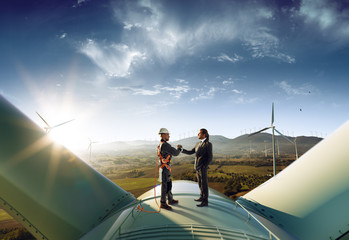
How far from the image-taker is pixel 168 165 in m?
7.27

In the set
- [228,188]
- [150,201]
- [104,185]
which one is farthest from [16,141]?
[228,188]

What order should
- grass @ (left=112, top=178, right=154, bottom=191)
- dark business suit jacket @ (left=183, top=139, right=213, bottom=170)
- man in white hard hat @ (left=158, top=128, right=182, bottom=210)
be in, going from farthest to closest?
grass @ (left=112, top=178, right=154, bottom=191) → dark business suit jacket @ (left=183, top=139, right=213, bottom=170) → man in white hard hat @ (left=158, top=128, right=182, bottom=210)

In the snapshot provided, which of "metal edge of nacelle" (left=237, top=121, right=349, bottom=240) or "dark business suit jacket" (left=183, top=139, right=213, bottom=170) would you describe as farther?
"dark business suit jacket" (left=183, top=139, right=213, bottom=170)

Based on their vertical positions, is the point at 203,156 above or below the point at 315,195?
above

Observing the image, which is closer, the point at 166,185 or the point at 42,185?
the point at 42,185

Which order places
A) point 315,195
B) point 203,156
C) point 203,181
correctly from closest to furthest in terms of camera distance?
1. point 315,195
2. point 203,181
3. point 203,156

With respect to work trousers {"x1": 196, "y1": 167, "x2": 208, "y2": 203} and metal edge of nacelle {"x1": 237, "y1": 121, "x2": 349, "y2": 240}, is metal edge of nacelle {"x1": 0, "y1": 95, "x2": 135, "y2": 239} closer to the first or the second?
work trousers {"x1": 196, "y1": 167, "x2": 208, "y2": 203}

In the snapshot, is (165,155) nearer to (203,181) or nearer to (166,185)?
(166,185)

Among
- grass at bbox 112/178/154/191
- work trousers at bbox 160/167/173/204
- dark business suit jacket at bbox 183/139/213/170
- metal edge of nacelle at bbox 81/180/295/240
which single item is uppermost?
dark business suit jacket at bbox 183/139/213/170

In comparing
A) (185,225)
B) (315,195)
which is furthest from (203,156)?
(315,195)

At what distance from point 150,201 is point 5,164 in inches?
180

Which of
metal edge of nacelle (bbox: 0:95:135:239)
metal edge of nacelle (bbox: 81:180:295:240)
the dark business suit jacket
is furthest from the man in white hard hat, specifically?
metal edge of nacelle (bbox: 0:95:135:239)

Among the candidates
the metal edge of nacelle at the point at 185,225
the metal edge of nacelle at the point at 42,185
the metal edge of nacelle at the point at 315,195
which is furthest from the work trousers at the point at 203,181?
the metal edge of nacelle at the point at 42,185

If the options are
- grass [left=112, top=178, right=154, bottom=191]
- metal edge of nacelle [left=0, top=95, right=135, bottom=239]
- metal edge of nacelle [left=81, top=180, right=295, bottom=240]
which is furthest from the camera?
grass [left=112, top=178, right=154, bottom=191]
